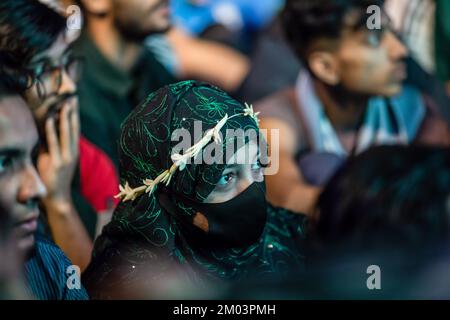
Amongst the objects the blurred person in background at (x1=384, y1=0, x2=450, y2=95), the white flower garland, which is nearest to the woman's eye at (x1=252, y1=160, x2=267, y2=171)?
the white flower garland

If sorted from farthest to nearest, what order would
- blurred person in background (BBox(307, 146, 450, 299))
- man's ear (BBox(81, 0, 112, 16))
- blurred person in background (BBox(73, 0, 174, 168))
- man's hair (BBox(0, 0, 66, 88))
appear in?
man's ear (BBox(81, 0, 112, 16)), blurred person in background (BBox(73, 0, 174, 168)), man's hair (BBox(0, 0, 66, 88)), blurred person in background (BBox(307, 146, 450, 299))

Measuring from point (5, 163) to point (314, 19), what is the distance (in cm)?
147

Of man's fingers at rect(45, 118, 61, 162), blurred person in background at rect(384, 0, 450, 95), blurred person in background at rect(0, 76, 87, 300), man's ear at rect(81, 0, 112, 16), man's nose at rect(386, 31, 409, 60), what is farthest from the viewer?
blurred person in background at rect(384, 0, 450, 95)

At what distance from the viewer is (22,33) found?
2676mm

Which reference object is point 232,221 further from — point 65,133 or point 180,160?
point 65,133

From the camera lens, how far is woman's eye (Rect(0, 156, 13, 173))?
2.33 meters

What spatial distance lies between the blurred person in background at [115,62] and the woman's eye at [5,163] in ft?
2.06

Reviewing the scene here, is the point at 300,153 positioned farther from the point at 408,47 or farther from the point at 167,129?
the point at 167,129

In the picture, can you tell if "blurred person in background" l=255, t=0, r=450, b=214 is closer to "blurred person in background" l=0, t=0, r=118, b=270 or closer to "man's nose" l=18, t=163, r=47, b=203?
"blurred person in background" l=0, t=0, r=118, b=270

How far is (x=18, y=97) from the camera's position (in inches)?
98.0

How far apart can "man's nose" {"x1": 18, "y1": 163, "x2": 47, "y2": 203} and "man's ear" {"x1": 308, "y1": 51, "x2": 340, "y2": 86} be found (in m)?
1.41

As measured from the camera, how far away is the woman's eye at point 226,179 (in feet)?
7.34

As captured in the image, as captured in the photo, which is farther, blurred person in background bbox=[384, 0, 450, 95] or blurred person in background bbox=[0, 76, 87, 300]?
blurred person in background bbox=[384, 0, 450, 95]

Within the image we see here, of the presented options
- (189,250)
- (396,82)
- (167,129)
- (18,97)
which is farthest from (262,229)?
(396,82)
